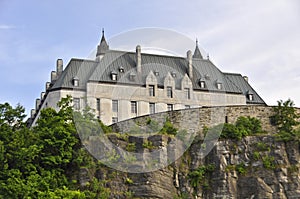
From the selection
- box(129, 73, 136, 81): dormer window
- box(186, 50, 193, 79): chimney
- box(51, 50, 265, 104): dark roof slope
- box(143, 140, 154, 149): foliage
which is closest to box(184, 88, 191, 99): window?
box(51, 50, 265, 104): dark roof slope

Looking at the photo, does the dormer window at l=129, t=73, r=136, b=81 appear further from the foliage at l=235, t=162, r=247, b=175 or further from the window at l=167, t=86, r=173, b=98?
the foliage at l=235, t=162, r=247, b=175

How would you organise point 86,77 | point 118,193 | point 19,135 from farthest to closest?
point 86,77, point 19,135, point 118,193

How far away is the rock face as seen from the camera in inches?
2275

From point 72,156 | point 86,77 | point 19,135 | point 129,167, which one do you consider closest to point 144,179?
point 129,167

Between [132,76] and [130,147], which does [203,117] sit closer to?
[130,147]

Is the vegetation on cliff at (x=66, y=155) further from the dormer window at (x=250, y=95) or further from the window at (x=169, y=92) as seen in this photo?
the dormer window at (x=250, y=95)

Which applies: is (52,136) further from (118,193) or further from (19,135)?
(118,193)

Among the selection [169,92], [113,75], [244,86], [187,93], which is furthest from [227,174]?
[244,86]

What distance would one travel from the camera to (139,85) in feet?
277

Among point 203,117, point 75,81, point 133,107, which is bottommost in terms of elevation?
point 203,117

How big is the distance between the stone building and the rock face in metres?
20.6

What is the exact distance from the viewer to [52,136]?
60031 mm

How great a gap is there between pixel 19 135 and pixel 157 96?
87.0 ft

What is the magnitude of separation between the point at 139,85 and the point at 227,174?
85.2 ft
